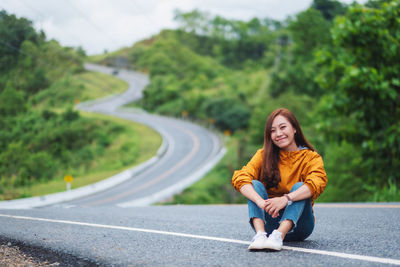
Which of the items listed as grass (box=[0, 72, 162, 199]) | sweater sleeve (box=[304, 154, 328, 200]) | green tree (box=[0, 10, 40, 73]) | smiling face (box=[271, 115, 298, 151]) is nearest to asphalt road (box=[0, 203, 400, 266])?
sweater sleeve (box=[304, 154, 328, 200])

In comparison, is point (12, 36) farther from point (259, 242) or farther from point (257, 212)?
point (259, 242)

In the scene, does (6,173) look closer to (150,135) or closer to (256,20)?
(150,135)

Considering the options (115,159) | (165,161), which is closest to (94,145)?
(115,159)

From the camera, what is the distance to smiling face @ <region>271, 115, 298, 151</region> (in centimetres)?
405

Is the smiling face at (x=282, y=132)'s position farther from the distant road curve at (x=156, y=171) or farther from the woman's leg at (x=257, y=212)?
the distant road curve at (x=156, y=171)

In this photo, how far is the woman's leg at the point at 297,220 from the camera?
3659 millimetres

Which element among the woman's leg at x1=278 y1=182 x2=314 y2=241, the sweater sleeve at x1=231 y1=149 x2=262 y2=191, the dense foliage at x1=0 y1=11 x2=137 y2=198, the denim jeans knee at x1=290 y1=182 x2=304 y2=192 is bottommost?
the woman's leg at x1=278 y1=182 x2=314 y2=241

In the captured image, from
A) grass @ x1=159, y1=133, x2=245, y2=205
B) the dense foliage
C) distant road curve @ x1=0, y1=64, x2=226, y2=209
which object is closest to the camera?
the dense foliage

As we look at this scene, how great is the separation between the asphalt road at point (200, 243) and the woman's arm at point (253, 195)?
449 millimetres

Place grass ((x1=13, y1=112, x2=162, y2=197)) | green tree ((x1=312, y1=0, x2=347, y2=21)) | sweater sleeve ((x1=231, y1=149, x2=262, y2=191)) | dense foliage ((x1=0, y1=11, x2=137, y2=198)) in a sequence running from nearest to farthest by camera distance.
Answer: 1. sweater sleeve ((x1=231, y1=149, x2=262, y2=191))
2. dense foliage ((x1=0, y1=11, x2=137, y2=198))
3. grass ((x1=13, y1=112, x2=162, y2=197))
4. green tree ((x1=312, y1=0, x2=347, y2=21))

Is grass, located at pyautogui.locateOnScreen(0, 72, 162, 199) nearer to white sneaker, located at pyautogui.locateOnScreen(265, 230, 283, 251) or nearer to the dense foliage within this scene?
the dense foliage

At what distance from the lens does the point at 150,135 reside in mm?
52562

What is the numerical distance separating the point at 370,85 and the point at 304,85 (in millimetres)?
45452

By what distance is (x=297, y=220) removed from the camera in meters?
3.68
